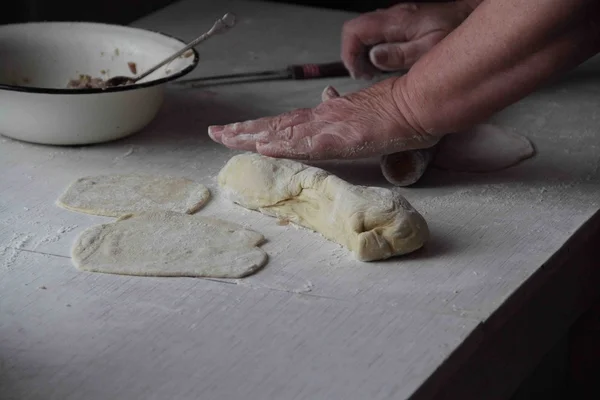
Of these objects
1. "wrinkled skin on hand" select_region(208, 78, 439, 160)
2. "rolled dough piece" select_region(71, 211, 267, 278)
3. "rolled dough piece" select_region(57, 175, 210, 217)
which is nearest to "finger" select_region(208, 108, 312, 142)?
"wrinkled skin on hand" select_region(208, 78, 439, 160)

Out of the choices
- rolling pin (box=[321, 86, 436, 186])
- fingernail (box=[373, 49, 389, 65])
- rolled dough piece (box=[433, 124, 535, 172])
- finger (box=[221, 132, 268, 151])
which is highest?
finger (box=[221, 132, 268, 151])

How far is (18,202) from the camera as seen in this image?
1626 mm

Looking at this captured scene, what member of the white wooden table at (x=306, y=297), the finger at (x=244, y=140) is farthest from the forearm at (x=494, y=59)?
the finger at (x=244, y=140)

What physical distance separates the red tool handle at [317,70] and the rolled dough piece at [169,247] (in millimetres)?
791

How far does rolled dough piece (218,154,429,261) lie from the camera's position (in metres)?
1.45

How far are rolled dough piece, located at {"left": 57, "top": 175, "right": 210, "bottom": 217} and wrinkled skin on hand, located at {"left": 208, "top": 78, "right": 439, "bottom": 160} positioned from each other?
0.44 ft

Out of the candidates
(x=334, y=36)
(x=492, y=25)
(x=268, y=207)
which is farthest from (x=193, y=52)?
(x=334, y=36)

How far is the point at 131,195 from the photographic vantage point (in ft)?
5.36

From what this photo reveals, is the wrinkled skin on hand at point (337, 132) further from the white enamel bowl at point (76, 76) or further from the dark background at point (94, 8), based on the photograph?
the dark background at point (94, 8)

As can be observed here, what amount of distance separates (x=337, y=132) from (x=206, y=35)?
0.37 meters

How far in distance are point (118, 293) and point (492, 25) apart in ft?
2.58

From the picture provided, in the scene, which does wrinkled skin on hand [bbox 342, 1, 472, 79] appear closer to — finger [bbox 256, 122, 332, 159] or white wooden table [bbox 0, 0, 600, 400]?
white wooden table [bbox 0, 0, 600, 400]

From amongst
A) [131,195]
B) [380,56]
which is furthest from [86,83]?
[380,56]

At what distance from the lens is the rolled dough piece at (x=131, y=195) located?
1592 mm
